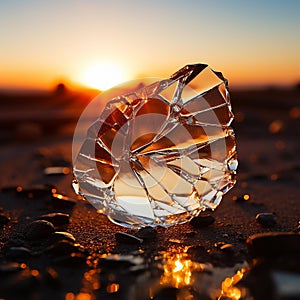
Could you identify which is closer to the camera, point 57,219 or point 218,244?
point 218,244

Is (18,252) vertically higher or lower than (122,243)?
higher

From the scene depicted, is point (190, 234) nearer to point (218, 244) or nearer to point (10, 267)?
point (218, 244)

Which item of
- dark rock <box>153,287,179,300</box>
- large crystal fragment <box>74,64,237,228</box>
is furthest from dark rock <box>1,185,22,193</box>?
dark rock <box>153,287,179,300</box>

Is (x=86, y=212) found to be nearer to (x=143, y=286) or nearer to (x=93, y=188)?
(x=93, y=188)

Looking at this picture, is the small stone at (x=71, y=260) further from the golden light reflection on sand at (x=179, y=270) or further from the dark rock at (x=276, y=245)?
the dark rock at (x=276, y=245)

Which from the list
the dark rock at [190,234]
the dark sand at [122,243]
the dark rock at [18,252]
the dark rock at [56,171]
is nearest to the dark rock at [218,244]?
the dark sand at [122,243]

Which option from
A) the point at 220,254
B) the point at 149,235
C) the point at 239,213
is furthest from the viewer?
the point at 239,213

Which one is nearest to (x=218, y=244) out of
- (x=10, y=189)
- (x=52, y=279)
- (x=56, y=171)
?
(x=52, y=279)

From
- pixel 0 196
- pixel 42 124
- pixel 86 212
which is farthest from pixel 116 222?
pixel 42 124
